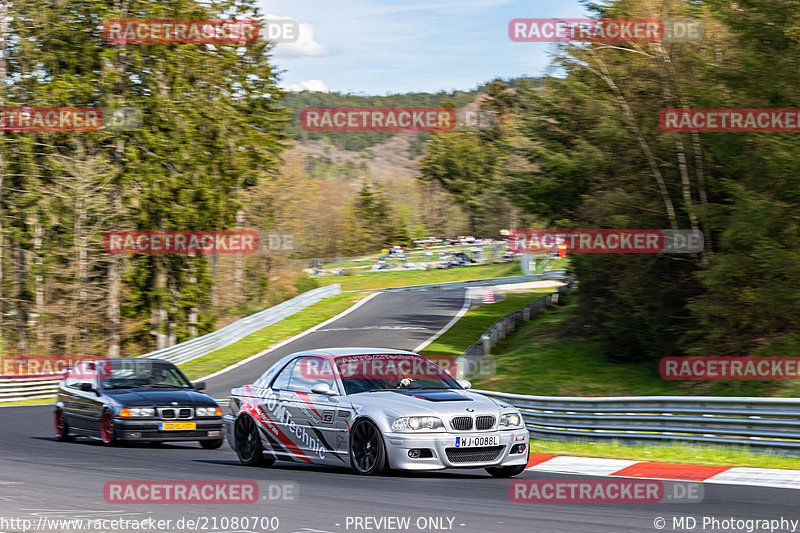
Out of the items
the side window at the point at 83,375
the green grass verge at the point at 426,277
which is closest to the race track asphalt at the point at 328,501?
the side window at the point at 83,375

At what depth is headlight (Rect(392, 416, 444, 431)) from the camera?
950cm

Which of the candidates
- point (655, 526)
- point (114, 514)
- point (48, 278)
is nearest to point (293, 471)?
point (114, 514)

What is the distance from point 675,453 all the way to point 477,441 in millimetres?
4825

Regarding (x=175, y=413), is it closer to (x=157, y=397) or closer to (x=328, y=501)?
(x=157, y=397)

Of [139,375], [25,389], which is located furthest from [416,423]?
[25,389]

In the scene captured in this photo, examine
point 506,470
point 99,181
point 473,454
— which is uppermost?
point 99,181

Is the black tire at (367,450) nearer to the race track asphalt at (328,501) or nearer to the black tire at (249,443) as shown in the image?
the race track asphalt at (328,501)

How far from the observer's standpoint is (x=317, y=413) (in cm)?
1062

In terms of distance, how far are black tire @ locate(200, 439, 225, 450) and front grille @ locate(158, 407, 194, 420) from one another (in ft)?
2.21

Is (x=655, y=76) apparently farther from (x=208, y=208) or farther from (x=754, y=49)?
(x=208, y=208)

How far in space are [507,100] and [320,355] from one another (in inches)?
4530

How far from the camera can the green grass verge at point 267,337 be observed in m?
35.5

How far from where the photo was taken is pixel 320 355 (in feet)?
36.6

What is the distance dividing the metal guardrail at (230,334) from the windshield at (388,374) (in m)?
23.5
